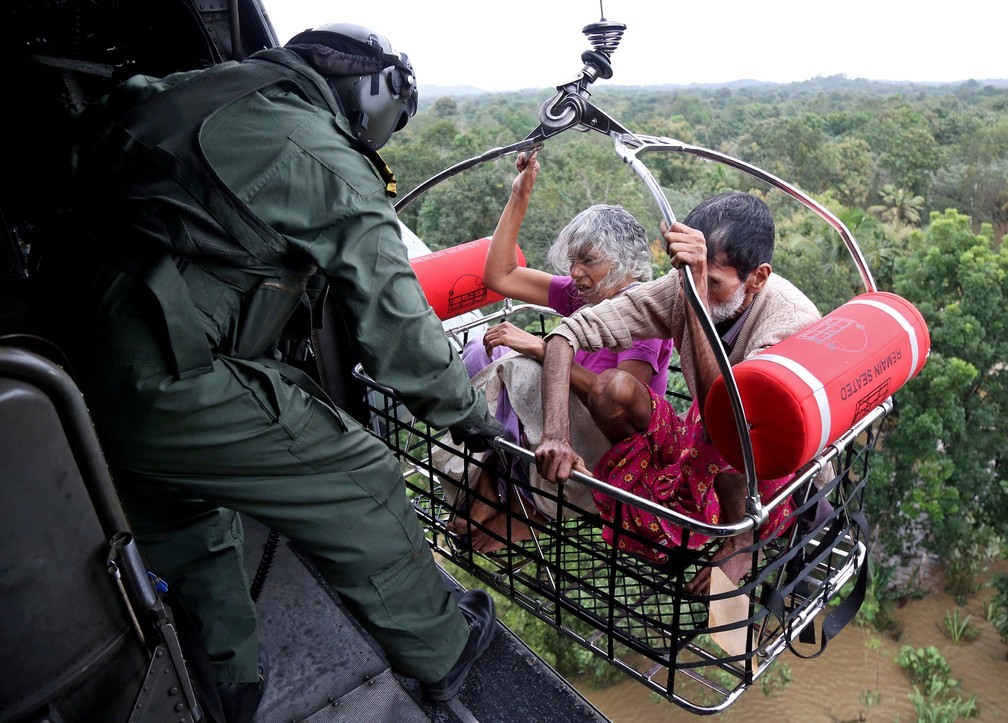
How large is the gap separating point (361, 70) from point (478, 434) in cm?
92

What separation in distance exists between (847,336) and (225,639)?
1690mm

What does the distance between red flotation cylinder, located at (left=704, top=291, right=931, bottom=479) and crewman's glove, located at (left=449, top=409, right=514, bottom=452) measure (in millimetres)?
491

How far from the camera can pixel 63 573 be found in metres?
1.06

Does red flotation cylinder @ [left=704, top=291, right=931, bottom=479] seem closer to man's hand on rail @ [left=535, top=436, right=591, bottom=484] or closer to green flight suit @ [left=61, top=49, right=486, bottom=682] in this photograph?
man's hand on rail @ [left=535, top=436, right=591, bottom=484]

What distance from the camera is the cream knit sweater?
2014 millimetres

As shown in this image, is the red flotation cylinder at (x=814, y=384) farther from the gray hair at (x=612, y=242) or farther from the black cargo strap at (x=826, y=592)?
the gray hair at (x=612, y=242)

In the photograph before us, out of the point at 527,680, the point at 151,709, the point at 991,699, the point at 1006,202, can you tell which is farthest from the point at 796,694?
the point at 1006,202

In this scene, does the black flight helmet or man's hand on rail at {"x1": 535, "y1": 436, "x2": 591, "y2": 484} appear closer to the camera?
man's hand on rail at {"x1": 535, "y1": 436, "x2": 591, "y2": 484}

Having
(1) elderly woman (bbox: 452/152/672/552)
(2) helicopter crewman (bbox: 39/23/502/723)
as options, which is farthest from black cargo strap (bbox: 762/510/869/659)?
(2) helicopter crewman (bbox: 39/23/502/723)

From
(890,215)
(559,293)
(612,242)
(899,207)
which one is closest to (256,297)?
(612,242)

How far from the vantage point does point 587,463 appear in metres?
2.08

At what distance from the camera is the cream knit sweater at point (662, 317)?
2.01 metres

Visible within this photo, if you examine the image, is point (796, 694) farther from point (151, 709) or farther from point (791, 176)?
point (791, 176)

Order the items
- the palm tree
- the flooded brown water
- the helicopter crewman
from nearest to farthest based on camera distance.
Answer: the helicopter crewman, the flooded brown water, the palm tree
